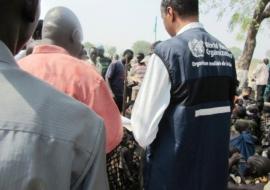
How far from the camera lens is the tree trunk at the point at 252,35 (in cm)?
1561

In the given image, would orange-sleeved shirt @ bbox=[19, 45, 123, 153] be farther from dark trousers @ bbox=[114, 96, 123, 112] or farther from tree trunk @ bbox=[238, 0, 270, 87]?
tree trunk @ bbox=[238, 0, 270, 87]

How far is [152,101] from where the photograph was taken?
247 centimetres

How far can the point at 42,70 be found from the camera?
2.29m

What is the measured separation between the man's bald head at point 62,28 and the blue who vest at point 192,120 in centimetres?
48

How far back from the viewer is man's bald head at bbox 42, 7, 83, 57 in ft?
8.35

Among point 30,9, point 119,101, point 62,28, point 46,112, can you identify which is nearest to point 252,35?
point 119,101

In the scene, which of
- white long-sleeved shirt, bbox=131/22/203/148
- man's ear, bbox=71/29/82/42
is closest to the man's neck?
white long-sleeved shirt, bbox=131/22/203/148

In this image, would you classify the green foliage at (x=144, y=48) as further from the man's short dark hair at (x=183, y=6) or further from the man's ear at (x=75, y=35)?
the man's ear at (x=75, y=35)

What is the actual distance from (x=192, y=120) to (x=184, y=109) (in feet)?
0.28

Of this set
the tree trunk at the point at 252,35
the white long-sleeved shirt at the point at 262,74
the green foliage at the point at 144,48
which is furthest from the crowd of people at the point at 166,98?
the tree trunk at the point at 252,35

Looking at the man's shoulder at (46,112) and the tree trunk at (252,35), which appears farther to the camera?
the tree trunk at (252,35)

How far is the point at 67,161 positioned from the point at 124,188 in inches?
73.3

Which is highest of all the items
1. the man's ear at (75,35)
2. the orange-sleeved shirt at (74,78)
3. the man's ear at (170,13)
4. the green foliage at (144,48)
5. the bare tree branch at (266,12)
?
the man's ear at (170,13)

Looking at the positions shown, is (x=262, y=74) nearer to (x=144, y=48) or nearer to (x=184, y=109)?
(x=184, y=109)
